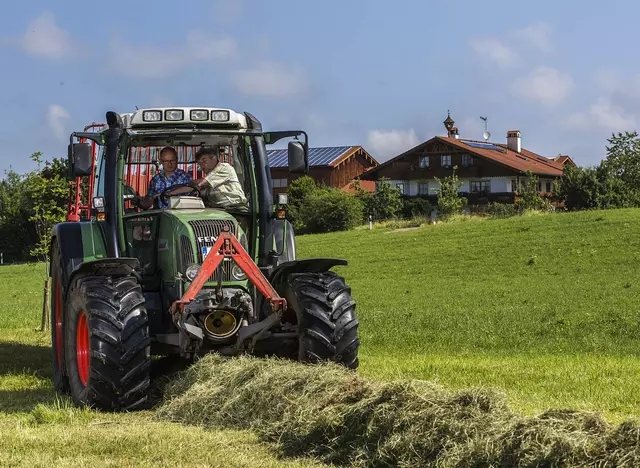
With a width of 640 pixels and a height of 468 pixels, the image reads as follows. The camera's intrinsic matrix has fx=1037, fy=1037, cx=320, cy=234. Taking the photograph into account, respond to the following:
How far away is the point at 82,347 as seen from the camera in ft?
31.4

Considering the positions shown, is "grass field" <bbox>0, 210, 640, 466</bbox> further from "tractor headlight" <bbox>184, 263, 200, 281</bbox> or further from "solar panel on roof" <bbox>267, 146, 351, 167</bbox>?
"solar panel on roof" <bbox>267, 146, 351, 167</bbox>

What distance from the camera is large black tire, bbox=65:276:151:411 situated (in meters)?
8.61

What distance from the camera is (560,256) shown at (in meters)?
36.5

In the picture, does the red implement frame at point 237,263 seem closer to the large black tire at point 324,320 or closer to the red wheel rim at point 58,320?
the large black tire at point 324,320

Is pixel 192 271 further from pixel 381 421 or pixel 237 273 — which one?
pixel 381 421

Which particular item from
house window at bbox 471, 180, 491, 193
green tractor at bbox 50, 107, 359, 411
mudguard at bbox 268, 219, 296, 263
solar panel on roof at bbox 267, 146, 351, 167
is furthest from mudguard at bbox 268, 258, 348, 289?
solar panel on roof at bbox 267, 146, 351, 167

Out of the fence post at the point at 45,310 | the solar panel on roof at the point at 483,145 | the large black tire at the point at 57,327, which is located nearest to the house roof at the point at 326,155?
the solar panel on roof at the point at 483,145

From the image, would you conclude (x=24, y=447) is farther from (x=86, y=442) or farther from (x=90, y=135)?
(x=90, y=135)

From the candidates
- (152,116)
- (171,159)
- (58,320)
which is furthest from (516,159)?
(152,116)

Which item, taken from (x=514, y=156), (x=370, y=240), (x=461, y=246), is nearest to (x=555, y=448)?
(x=461, y=246)

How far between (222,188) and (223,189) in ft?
0.05

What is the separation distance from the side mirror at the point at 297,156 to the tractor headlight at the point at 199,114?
0.96m

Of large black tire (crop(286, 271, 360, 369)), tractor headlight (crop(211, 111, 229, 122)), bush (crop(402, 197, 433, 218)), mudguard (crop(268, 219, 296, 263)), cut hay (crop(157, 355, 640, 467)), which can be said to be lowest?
cut hay (crop(157, 355, 640, 467))

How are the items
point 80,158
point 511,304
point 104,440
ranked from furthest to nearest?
1. point 511,304
2. point 80,158
3. point 104,440
